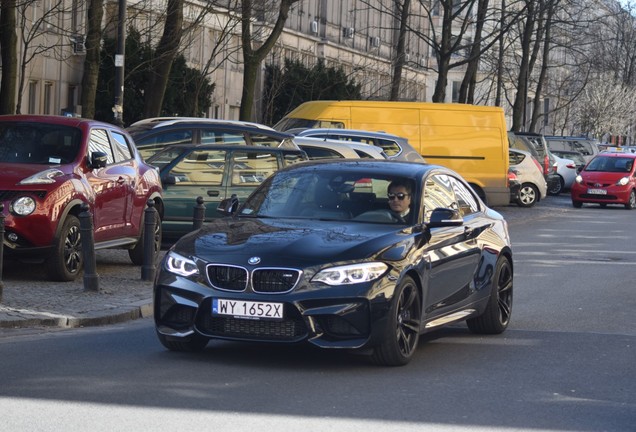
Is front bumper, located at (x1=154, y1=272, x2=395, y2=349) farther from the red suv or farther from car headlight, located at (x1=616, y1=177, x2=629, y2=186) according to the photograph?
car headlight, located at (x1=616, y1=177, x2=629, y2=186)

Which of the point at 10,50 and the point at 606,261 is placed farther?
the point at 10,50

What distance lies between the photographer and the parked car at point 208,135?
67.5ft

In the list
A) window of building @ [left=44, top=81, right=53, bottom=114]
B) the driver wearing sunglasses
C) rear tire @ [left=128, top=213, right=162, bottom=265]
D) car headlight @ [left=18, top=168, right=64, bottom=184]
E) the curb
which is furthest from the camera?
window of building @ [left=44, top=81, right=53, bottom=114]

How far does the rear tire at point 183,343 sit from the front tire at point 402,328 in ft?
4.06

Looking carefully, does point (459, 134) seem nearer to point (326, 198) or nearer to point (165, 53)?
point (165, 53)

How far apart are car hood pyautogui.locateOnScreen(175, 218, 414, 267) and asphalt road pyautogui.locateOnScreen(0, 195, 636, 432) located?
0.76 metres

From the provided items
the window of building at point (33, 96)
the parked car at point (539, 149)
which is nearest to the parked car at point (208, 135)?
the window of building at point (33, 96)

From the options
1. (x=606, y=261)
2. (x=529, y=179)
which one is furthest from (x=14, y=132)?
(x=529, y=179)

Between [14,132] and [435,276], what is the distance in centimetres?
677

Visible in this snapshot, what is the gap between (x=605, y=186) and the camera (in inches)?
1651

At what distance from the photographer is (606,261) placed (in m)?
21.6

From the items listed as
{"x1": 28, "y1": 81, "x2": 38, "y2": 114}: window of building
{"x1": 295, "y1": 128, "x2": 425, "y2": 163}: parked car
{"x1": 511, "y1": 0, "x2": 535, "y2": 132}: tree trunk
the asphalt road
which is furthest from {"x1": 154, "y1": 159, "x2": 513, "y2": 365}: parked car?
{"x1": 511, "y1": 0, "x2": 535, "y2": 132}: tree trunk

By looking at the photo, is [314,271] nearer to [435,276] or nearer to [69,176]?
[435,276]

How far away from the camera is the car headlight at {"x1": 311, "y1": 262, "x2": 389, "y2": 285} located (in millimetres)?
9258
